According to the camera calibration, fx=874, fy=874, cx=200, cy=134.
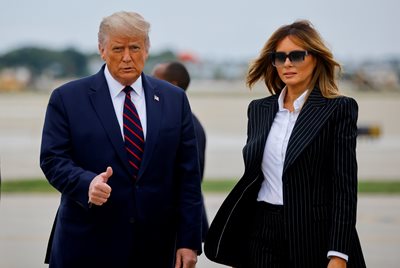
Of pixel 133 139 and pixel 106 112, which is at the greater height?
pixel 106 112

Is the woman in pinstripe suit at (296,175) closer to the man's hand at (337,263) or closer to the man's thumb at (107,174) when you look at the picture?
the man's hand at (337,263)

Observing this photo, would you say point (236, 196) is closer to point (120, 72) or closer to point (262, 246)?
point (262, 246)

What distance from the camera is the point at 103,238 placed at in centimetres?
386

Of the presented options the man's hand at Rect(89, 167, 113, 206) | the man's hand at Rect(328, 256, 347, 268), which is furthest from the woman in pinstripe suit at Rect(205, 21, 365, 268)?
the man's hand at Rect(89, 167, 113, 206)

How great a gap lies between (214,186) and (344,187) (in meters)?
9.83

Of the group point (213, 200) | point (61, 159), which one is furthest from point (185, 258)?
point (213, 200)

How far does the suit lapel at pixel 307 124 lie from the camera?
150 inches

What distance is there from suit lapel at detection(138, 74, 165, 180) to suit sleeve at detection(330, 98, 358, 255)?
79 cm

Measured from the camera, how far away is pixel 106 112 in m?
3.85

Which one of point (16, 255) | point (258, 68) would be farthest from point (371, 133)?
point (258, 68)

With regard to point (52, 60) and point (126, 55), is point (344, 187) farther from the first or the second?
point (52, 60)

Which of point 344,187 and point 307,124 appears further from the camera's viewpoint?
point 307,124

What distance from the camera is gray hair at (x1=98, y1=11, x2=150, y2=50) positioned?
3.79 metres

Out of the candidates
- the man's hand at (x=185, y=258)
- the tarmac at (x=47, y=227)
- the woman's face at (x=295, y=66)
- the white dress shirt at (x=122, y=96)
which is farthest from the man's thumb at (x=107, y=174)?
the tarmac at (x=47, y=227)
